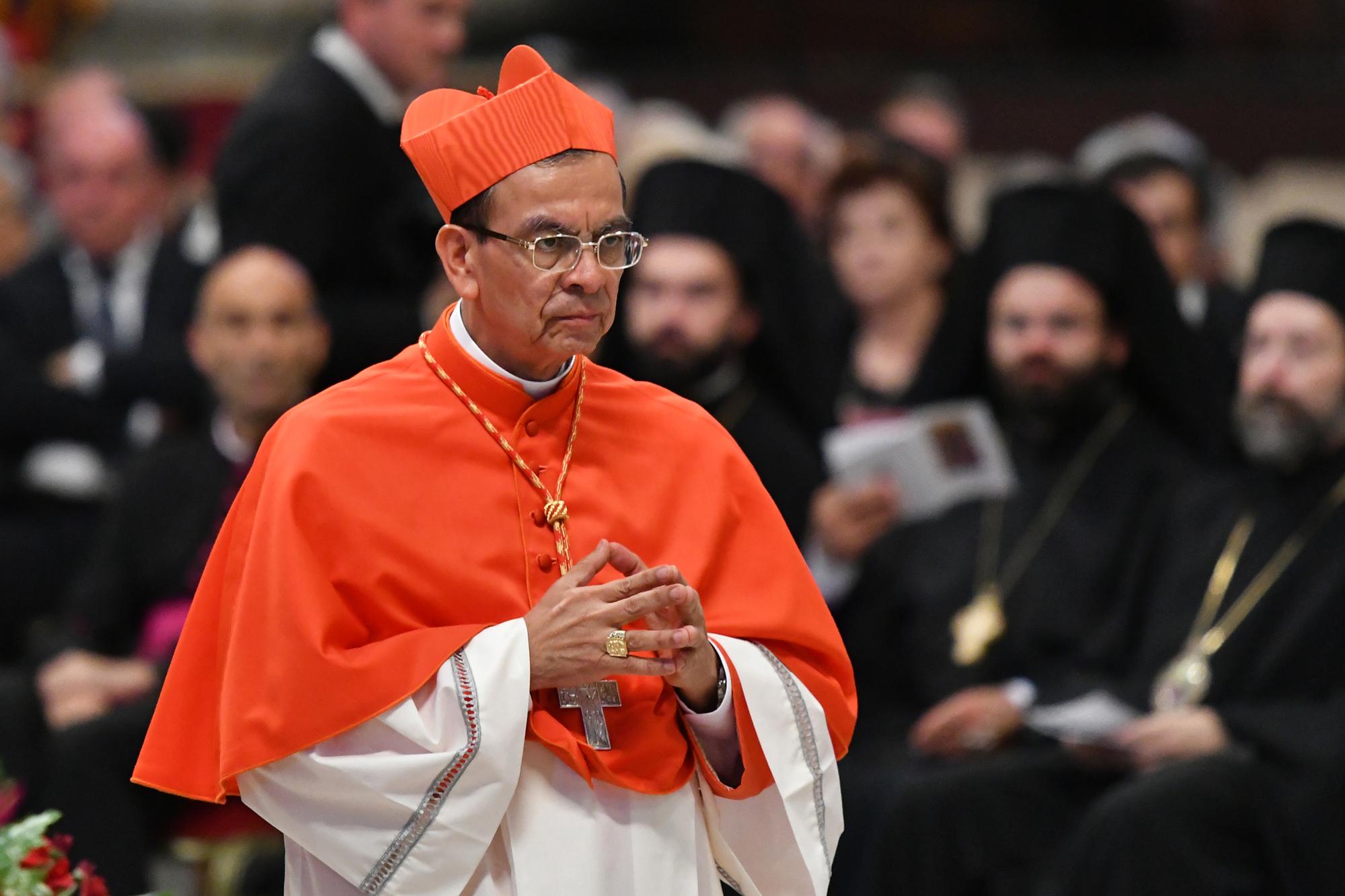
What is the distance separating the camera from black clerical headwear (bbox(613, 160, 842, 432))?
18.3 ft

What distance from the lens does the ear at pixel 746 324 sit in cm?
560

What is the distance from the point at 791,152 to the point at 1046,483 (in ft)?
14.1

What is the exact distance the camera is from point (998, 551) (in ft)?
19.1

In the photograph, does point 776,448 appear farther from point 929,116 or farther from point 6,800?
point 929,116

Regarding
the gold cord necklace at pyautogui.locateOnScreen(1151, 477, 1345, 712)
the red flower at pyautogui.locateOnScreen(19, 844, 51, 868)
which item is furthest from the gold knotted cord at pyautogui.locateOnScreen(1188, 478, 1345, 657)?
the red flower at pyautogui.locateOnScreen(19, 844, 51, 868)

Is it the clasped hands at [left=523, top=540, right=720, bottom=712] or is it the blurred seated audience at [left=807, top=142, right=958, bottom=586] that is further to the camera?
the blurred seated audience at [left=807, top=142, right=958, bottom=586]

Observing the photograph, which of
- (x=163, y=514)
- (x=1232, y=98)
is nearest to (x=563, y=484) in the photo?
(x=163, y=514)

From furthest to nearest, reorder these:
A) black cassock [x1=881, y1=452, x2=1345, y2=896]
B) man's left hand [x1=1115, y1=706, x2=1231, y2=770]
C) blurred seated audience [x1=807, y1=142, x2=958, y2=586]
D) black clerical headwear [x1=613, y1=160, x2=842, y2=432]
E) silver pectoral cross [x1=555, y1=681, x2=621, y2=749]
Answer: blurred seated audience [x1=807, y1=142, x2=958, y2=586] → black clerical headwear [x1=613, y1=160, x2=842, y2=432] → man's left hand [x1=1115, y1=706, x2=1231, y2=770] → black cassock [x1=881, y1=452, x2=1345, y2=896] → silver pectoral cross [x1=555, y1=681, x2=621, y2=749]

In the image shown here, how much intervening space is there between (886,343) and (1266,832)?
2.63 meters

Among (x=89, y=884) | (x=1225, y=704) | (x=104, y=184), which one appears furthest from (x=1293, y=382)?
(x=104, y=184)

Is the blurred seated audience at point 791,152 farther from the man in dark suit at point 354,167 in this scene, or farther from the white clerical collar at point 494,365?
the white clerical collar at point 494,365

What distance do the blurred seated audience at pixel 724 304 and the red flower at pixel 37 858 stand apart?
Answer: 2.65 m

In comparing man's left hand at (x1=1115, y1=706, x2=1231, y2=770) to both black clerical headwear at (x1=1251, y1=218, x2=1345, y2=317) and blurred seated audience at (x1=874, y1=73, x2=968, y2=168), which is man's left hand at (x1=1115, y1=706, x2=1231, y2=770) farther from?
blurred seated audience at (x1=874, y1=73, x2=968, y2=168)

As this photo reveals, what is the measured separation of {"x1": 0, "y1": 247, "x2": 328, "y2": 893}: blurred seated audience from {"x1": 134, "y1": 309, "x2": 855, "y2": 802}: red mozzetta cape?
2.36m
